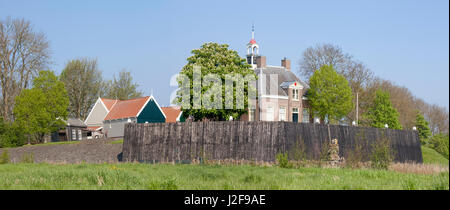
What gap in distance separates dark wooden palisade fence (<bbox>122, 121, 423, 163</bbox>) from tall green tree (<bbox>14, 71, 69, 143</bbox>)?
2044 centimetres

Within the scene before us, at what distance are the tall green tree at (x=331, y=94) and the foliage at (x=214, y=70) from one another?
25.4 ft

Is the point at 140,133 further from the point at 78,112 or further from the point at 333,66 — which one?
the point at 78,112

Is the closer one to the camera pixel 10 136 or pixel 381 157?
pixel 381 157

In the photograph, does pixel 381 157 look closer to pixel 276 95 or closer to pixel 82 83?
pixel 276 95

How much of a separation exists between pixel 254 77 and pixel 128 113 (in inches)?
605

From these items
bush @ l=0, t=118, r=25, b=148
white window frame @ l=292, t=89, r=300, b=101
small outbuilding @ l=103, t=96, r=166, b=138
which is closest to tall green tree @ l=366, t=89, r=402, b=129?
white window frame @ l=292, t=89, r=300, b=101

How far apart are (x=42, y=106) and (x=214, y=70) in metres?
17.7

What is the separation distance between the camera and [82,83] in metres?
60.9

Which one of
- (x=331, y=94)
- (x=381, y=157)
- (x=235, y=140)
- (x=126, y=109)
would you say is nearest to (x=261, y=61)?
(x=331, y=94)

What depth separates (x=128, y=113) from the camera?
4897 cm

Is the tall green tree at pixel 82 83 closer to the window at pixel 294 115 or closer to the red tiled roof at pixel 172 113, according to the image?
the red tiled roof at pixel 172 113

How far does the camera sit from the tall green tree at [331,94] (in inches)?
1731
